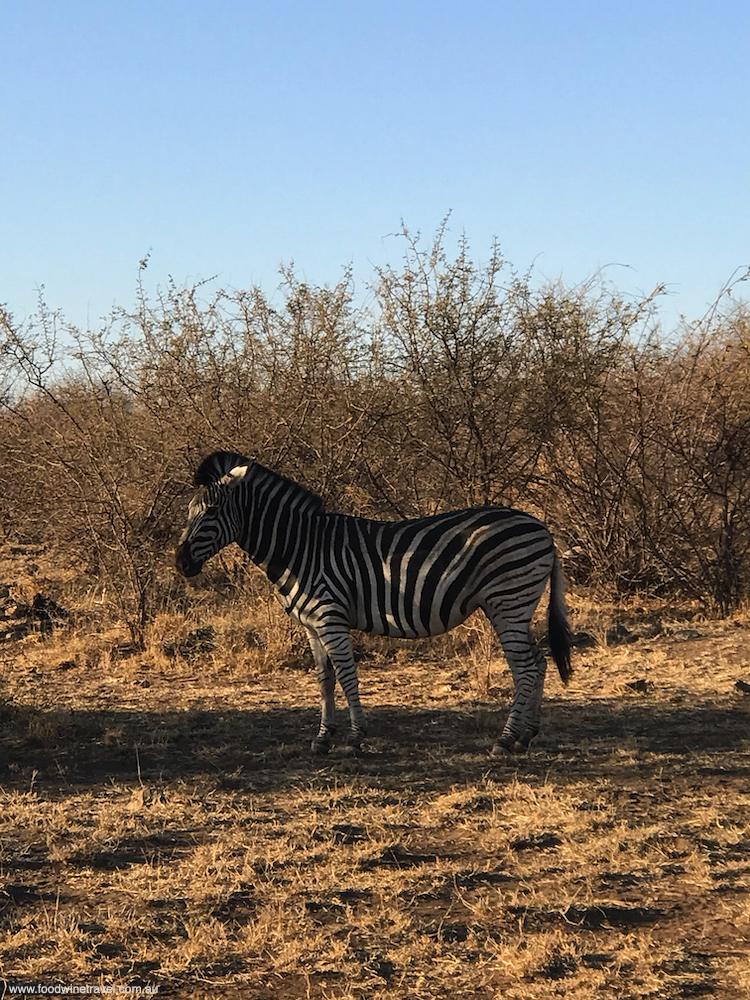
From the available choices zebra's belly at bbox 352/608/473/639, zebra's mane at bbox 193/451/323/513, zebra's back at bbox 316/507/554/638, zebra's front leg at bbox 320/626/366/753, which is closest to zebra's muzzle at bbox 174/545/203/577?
zebra's mane at bbox 193/451/323/513

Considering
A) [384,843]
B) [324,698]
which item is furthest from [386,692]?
[384,843]

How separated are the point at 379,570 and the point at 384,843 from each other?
2.44 m

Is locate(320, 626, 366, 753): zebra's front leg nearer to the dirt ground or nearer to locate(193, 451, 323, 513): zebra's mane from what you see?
the dirt ground

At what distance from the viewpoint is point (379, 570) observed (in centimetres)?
733

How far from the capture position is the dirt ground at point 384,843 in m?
3.95

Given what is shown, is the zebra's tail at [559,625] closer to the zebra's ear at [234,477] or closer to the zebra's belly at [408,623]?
the zebra's belly at [408,623]

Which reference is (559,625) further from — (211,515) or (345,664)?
(211,515)

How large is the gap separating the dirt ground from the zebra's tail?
0.50 m

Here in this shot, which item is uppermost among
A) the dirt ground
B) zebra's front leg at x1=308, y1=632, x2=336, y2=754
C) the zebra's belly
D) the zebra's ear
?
the zebra's ear

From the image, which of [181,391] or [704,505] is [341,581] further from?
[704,505]

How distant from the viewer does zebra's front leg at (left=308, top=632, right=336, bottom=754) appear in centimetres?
700

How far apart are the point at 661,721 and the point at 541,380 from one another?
438 cm

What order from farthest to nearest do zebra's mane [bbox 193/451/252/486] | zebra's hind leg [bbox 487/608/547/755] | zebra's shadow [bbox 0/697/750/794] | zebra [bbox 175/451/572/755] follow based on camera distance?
zebra's mane [bbox 193/451/252/486]
zebra [bbox 175/451/572/755]
zebra's hind leg [bbox 487/608/547/755]
zebra's shadow [bbox 0/697/750/794]

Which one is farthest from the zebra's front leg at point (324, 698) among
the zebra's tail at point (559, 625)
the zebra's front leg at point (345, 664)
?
the zebra's tail at point (559, 625)
